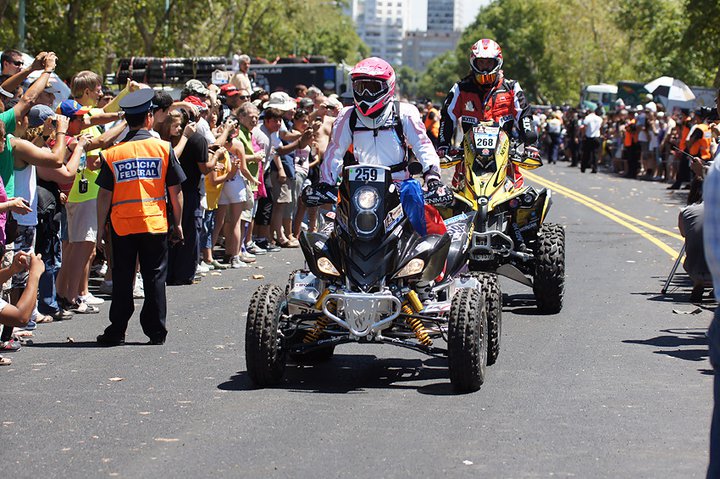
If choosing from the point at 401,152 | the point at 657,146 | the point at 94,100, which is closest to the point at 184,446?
the point at 401,152

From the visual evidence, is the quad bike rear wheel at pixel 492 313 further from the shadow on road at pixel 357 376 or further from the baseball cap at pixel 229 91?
the baseball cap at pixel 229 91

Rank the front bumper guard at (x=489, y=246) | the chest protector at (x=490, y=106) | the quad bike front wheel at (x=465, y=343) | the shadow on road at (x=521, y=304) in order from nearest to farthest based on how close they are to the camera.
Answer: the quad bike front wheel at (x=465, y=343)
the front bumper guard at (x=489, y=246)
the shadow on road at (x=521, y=304)
the chest protector at (x=490, y=106)

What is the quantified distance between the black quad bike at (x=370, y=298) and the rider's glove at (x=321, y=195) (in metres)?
0.21

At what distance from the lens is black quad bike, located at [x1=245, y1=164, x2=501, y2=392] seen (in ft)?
27.9

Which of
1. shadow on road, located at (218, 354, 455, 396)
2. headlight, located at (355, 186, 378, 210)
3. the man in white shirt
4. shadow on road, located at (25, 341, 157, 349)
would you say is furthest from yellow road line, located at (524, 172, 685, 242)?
headlight, located at (355, 186, 378, 210)

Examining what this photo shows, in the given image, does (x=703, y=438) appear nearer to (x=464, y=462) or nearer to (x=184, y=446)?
(x=464, y=462)

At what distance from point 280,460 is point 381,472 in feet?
1.81

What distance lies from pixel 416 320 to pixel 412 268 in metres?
0.36

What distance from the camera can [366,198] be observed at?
8.73m

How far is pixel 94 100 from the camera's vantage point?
498 inches

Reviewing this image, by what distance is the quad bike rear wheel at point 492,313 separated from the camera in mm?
9328

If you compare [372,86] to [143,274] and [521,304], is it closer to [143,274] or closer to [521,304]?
[143,274]

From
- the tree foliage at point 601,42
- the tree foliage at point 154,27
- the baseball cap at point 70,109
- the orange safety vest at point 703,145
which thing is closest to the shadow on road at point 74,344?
the baseball cap at point 70,109

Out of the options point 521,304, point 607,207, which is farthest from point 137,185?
point 607,207
